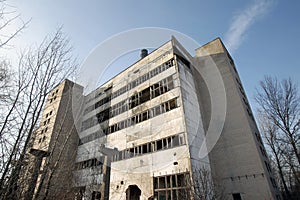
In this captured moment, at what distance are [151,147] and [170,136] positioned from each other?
225cm

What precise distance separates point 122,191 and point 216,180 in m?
8.83

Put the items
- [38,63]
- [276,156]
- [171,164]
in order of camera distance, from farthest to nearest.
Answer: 1. [276,156]
2. [171,164]
3. [38,63]

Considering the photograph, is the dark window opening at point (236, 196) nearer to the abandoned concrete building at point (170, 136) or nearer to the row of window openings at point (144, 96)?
the abandoned concrete building at point (170, 136)

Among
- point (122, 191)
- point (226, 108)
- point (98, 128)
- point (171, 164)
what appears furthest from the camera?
point (98, 128)

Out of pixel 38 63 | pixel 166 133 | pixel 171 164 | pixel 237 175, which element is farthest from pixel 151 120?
pixel 38 63

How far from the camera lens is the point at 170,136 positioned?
1540 centimetres

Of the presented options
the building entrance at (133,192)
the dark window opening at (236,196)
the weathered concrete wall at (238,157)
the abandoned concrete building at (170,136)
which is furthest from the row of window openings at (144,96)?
the dark window opening at (236,196)

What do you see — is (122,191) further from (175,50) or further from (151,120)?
(175,50)

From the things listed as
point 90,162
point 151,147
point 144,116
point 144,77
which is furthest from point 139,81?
point 90,162

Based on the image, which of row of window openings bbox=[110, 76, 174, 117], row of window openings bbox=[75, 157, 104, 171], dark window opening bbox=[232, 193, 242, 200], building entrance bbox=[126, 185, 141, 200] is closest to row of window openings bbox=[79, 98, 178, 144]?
row of window openings bbox=[110, 76, 174, 117]

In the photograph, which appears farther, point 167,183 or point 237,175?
point 237,175

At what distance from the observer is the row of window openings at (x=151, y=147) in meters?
14.8

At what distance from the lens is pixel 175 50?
19.5 metres

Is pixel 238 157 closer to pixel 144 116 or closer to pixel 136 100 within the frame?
pixel 144 116
